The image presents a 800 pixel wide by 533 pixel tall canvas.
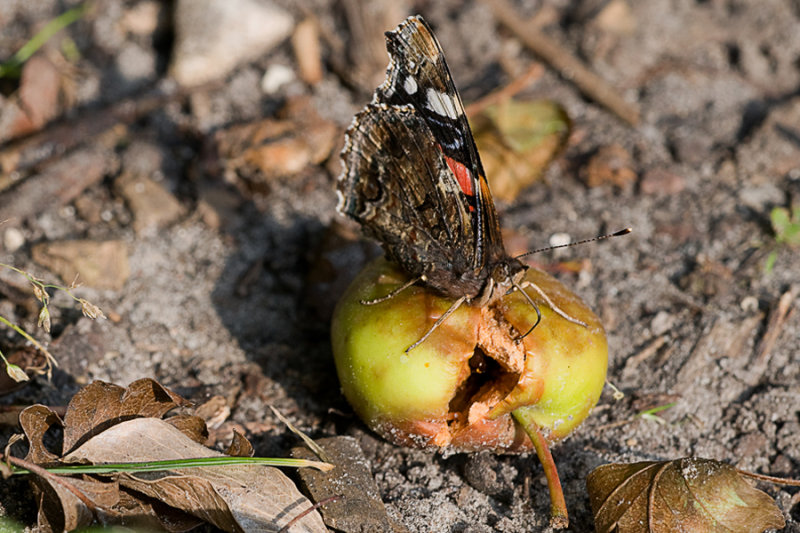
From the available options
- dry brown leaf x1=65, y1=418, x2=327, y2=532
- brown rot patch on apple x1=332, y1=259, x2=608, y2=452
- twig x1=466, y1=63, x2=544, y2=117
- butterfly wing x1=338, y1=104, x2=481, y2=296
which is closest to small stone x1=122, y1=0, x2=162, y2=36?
twig x1=466, y1=63, x2=544, y2=117

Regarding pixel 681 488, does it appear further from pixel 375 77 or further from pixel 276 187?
pixel 375 77

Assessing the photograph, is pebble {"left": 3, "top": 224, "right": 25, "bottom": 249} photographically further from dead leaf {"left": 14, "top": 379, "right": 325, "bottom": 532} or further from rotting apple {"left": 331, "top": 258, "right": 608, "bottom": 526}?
rotting apple {"left": 331, "top": 258, "right": 608, "bottom": 526}

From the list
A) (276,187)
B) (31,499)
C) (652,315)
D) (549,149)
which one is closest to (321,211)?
(276,187)

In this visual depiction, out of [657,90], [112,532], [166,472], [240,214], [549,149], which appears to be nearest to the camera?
[112,532]

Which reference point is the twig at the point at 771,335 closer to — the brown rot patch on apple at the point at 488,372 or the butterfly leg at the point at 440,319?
the brown rot patch on apple at the point at 488,372

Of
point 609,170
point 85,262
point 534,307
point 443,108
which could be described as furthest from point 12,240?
point 609,170
